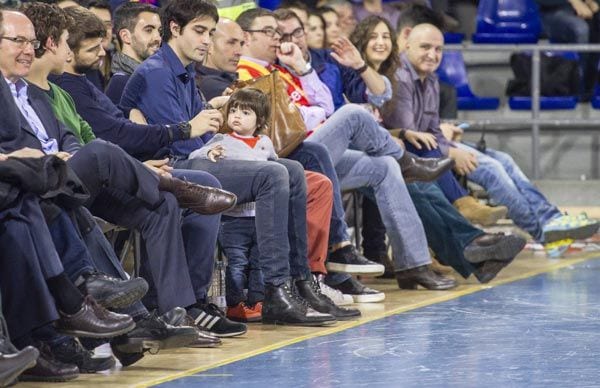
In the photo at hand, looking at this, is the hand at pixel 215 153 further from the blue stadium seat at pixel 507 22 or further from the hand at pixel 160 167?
the blue stadium seat at pixel 507 22

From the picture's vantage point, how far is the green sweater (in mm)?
6043

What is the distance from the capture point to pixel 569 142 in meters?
11.2

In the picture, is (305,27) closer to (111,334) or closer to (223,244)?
(223,244)

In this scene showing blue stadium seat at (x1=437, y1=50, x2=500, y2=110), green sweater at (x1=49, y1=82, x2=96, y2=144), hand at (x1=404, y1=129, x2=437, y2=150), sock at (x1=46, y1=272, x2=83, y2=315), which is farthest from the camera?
blue stadium seat at (x1=437, y1=50, x2=500, y2=110)

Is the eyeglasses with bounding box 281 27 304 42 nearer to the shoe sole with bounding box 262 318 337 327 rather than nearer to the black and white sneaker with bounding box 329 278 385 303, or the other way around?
the black and white sneaker with bounding box 329 278 385 303

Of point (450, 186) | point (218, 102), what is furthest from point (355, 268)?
point (450, 186)

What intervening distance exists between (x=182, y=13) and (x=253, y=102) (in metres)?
0.48

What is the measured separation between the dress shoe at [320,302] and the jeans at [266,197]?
233 mm

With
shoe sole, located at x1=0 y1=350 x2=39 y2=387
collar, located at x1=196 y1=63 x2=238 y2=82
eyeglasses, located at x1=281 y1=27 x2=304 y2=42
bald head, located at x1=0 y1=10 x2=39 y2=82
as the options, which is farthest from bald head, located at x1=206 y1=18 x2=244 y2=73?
shoe sole, located at x1=0 y1=350 x2=39 y2=387

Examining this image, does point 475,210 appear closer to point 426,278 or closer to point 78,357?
point 426,278

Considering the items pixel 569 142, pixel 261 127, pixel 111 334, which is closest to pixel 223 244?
pixel 261 127

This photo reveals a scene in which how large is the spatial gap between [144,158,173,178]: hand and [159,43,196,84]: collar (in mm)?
429

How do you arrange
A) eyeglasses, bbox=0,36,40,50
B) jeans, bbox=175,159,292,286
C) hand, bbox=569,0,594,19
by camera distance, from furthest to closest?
hand, bbox=569,0,594,19, jeans, bbox=175,159,292,286, eyeglasses, bbox=0,36,40,50

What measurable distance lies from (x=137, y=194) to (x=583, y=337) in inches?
72.5
